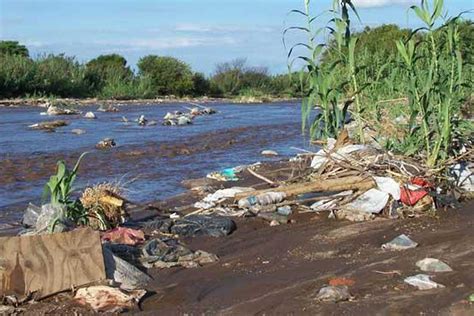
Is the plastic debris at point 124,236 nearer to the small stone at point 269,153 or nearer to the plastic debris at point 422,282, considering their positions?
the plastic debris at point 422,282

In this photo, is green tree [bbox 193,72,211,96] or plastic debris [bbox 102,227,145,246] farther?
green tree [bbox 193,72,211,96]

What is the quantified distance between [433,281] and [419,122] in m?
4.00

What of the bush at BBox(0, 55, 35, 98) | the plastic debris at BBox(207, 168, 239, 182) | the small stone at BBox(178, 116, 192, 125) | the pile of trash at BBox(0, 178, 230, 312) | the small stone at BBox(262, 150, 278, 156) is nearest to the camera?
the pile of trash at BBox(0, 178, 230, 312)

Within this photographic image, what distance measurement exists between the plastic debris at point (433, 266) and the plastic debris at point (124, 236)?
7.90 ft

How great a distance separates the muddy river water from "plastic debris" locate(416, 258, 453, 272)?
13.1ft

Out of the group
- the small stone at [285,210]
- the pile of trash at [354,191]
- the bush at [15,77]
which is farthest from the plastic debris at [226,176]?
the bush at [15,77]

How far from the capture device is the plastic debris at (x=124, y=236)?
6719mm

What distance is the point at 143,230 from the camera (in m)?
7.45

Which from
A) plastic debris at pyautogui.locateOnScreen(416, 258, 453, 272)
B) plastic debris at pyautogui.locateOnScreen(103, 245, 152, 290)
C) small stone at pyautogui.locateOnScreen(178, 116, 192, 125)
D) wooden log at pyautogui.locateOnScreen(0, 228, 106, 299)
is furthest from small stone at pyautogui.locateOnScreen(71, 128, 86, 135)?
plastic debris at pyautogui.locateOnScreen(416, 258, 453, 272)

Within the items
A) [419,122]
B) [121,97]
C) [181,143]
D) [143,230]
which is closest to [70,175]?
[143,230]

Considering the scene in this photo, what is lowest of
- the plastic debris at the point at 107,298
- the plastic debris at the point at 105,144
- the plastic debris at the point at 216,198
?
the plastic debris at the point at 105,144

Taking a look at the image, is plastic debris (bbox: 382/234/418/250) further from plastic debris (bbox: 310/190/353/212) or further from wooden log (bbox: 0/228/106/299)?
wooden log (bbox: 0/228/106/299)

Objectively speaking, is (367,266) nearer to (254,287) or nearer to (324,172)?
(254,287)

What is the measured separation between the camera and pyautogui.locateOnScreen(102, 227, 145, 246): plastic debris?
22.0ft
